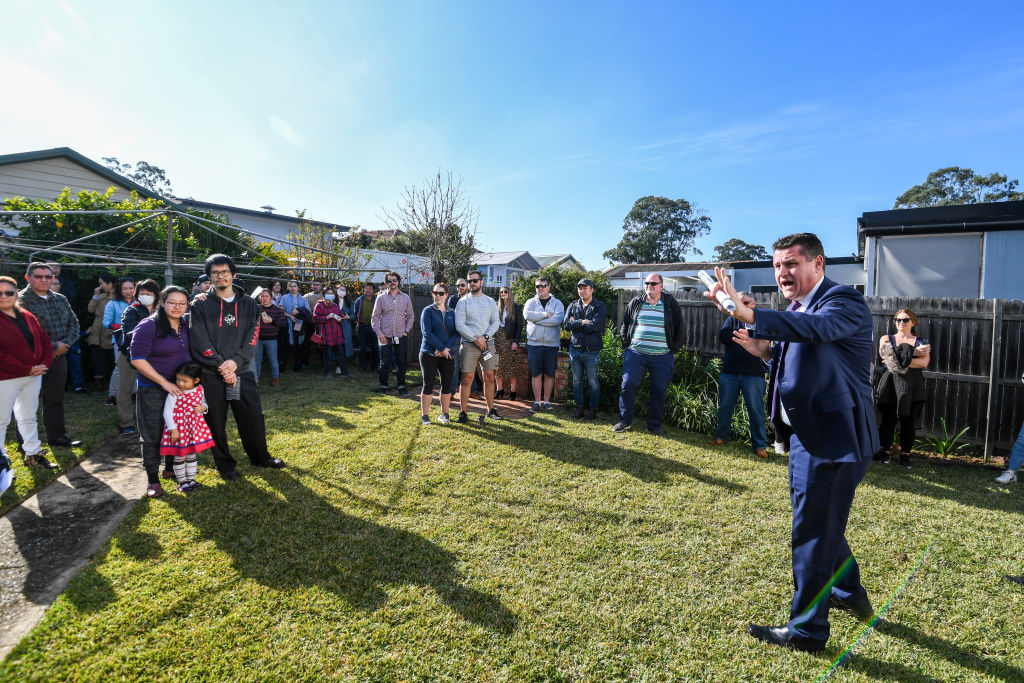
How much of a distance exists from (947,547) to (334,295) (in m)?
10.5

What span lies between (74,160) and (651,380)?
15456 mm

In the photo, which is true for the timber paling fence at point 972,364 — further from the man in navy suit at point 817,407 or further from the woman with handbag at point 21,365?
the woman with handbag at point 21,365

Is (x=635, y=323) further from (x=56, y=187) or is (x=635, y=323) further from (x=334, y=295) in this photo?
(x=56, y=187)

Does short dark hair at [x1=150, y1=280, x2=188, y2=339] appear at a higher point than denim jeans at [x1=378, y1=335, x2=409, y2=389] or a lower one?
higher

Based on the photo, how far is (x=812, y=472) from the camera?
234cm

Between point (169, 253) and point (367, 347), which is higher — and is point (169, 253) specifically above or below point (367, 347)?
above

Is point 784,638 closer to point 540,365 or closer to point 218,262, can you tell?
point 218,262

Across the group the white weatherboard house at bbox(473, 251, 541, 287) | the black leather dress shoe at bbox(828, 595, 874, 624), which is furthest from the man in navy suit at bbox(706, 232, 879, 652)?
the white weatherboard house at bbox(473, 251, 541, 287)

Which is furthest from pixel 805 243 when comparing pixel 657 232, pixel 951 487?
pixel 657 232

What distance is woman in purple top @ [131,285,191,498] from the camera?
408 centimetres

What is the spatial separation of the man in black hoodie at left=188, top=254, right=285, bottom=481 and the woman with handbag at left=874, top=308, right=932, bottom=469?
6537mm

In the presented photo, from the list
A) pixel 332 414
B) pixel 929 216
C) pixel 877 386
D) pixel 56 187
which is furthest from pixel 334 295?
pixel 929 216

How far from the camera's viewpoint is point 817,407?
2271 mm

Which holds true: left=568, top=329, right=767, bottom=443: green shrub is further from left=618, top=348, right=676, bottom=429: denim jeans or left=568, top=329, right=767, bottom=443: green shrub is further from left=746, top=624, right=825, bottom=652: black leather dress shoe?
left=746, top=624, right=825, bottom=652: black leather dress shoe
